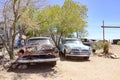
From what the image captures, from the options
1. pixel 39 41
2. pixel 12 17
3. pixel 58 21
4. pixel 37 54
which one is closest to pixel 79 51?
pixel 39 41

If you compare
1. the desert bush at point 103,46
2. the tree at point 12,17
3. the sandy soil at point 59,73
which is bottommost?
the sandy soil at point 59,73

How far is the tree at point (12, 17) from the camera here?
41.3 feet

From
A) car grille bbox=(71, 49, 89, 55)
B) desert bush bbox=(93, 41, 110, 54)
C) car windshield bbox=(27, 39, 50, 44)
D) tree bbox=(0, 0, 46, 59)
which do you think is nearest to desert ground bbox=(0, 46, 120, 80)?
car windshield bbox=(27, 39, 50, 44)

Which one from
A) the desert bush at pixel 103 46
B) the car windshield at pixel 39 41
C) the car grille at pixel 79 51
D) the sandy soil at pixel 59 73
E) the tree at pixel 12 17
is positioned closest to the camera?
the sandy soil at pixel 59 73

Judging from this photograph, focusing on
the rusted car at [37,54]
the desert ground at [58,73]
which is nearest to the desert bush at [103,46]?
the desert ground at [58,73]

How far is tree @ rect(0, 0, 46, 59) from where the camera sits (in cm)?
1259

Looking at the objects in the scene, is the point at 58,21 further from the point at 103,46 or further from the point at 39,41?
the point at 39,41

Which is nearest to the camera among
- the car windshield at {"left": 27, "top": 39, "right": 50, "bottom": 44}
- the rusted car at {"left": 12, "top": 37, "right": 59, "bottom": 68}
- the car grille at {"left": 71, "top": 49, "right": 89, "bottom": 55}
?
the rusted car at {"left": 12, "top": 37, "right": 59, "bottom": 68}

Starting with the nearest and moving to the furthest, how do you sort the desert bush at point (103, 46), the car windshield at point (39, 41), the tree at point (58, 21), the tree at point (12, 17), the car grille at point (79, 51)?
the tree at point (12, 17) → the car windshield at point (39, 41) → the car grille at point (79, 51) → the desert bush at point (103, 46) → the tree at point (58, 21)

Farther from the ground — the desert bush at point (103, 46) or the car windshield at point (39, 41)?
the car windshield at point (39, 41)

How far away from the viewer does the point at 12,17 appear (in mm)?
12992

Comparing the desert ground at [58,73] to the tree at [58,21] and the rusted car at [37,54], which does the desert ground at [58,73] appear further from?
the tree at [58,21]

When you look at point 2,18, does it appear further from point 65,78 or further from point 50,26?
point 50,26

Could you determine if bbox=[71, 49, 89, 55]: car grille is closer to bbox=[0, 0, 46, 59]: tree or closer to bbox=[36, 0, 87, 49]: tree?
bbox=[0, 0, 46, 59]: tree
